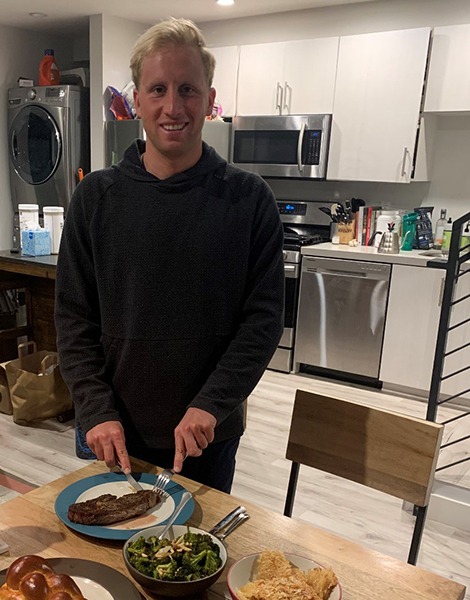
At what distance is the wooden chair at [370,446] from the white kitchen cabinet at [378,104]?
274cm

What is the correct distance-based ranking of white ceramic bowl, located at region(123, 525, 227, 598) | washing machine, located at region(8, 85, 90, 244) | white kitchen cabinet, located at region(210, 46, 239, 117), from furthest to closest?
washing machine, located at region(8, 85, 90, 244)
white kitchen cabinet, located at region(210, 46, 239, 117)
white ceramic bowl, located at region(123, 525, 227, 598)

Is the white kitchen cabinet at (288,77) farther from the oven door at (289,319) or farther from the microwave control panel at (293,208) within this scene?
the oven door at (289,319)

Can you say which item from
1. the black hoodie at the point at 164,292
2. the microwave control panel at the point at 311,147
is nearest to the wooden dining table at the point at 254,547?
the black hoodie at the point at 164,292

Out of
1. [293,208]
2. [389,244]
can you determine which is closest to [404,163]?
[389,244]

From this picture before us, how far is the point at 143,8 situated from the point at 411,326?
2.87m

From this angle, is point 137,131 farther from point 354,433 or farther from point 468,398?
point 354,433

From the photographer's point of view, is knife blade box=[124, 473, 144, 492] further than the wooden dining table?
Yes

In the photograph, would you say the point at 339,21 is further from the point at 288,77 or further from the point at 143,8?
the point at 143,8

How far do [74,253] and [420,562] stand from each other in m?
1.68

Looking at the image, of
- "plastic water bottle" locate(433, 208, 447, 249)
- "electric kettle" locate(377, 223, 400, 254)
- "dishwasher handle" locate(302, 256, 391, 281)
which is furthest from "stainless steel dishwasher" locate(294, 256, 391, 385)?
"plastic water bottle" locate(433, 208, 447, 249)

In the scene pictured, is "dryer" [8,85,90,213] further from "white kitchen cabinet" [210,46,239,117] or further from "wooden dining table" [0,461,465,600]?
"wooden dining table" [0,461,465,600]

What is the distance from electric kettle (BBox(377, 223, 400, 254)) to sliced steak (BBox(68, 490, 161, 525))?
9.64 feet

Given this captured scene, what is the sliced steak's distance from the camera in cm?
94

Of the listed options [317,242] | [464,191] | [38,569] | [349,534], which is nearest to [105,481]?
[38,569]
